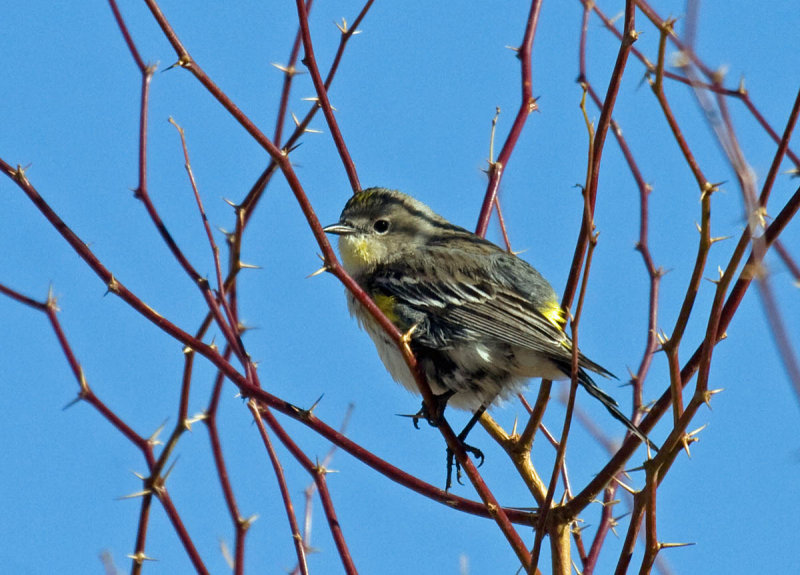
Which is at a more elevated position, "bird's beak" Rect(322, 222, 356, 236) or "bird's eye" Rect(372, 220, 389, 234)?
"bird's eye" Rect(372, 220, 389, 234)

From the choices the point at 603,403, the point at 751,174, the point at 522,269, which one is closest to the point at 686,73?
the point at 751,174

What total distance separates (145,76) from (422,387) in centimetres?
227

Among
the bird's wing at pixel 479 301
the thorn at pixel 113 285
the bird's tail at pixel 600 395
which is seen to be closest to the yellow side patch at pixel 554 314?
the bird's wing at pixel 479 301

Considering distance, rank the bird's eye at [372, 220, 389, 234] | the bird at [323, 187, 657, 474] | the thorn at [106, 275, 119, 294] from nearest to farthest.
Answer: the thorn at [106, 275, 119, 294] → the bird at [323, 187, 657, 474] → the bird's eye at [372, 220, 389, 234]

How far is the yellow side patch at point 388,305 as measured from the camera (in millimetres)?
5727

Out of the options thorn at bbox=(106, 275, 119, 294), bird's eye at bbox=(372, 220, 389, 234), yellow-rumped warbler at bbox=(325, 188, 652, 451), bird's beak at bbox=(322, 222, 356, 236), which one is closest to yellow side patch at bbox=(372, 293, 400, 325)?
yellow-rumped warbler at bbox=(325, 188, 652, 451)

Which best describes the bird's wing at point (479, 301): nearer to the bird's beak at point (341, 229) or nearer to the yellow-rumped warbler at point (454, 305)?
the yellow-rumped warbler at point (454, 305)

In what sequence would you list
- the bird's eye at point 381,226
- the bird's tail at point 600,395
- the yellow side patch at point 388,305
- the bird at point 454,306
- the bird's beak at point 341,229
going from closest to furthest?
the bird's tail at point 600,395 → the bird at point 454,306 → the yellow side patch at point 388,305 → the bird's beak at point 341,229 → the bird's eye at point 381,226

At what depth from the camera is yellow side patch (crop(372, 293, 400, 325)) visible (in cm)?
573

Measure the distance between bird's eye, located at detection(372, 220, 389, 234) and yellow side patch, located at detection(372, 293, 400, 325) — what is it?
0.77 m

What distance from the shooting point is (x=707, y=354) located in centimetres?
319

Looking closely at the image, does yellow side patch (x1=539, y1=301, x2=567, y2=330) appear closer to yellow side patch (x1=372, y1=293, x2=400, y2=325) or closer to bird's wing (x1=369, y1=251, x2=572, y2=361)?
bird's wing (x1=369, y1=251, x2=572, y2=361)

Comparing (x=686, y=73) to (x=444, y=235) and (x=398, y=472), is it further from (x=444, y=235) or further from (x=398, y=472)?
(x=444, y=235)

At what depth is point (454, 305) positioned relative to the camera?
5766 mm
